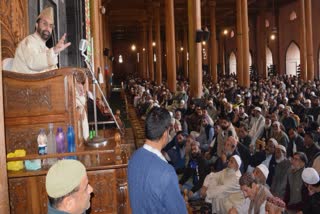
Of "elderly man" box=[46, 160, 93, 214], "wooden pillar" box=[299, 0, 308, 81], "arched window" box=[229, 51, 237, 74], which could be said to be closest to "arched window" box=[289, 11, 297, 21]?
"wooden pillar" box=[299, 0, 308, 81]

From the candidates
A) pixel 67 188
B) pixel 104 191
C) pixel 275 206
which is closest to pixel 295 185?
pixel 275 206

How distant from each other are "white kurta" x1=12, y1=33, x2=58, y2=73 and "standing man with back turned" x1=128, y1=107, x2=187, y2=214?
175 centimetres

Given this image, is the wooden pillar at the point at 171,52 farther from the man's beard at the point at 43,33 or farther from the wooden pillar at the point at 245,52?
the man's beard at the point at 43,33

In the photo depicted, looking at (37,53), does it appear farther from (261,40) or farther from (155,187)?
(261,40)

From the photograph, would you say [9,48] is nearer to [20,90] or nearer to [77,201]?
[20,90]

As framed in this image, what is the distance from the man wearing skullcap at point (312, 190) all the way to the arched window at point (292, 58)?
2479 cm

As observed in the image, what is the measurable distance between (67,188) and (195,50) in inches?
508

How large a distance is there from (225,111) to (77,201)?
10.1m

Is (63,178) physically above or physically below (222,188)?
above

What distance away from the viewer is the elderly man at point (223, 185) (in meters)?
5.50

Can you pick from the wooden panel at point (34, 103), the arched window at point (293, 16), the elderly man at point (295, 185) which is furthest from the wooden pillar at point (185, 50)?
the wooden panel at point (34, 103)

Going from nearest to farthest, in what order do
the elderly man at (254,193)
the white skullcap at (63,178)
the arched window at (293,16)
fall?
the white skullcap at (63,178), the elderly man at (254,193), the arched window at (293,16)

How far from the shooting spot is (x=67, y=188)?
1852 mm

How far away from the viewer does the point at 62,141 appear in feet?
11.9
